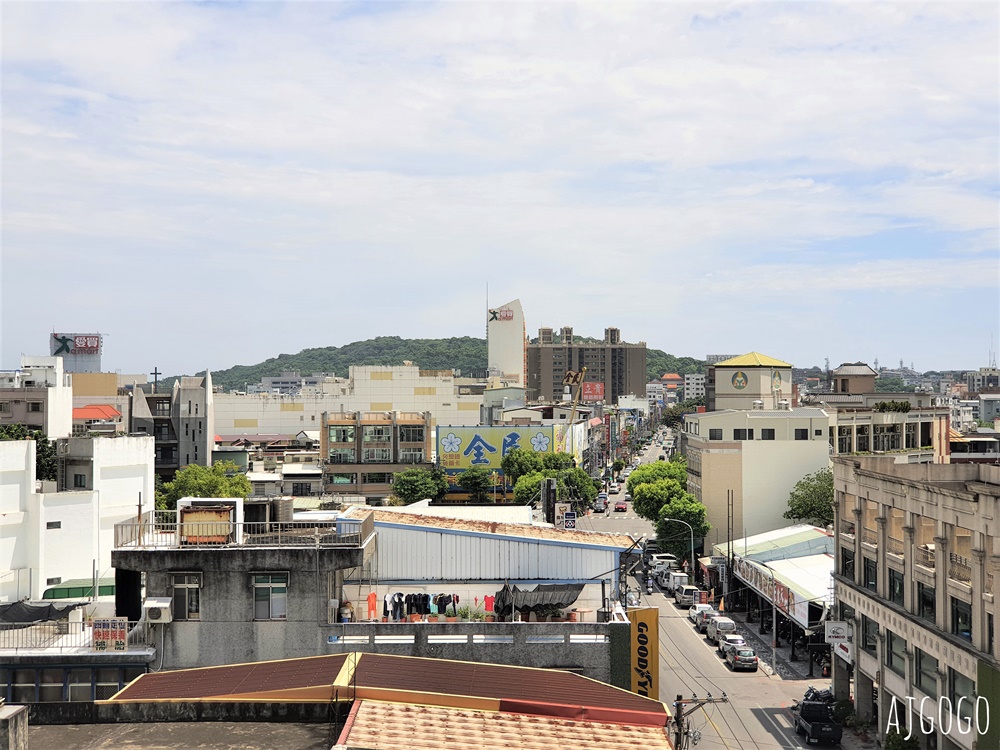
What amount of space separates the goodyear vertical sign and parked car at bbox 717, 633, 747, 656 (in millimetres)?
25705

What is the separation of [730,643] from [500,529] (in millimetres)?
25657

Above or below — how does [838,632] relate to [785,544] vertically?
below

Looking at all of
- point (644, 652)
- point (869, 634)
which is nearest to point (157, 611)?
point (644, 652)

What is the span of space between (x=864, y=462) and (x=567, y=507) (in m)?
74.1

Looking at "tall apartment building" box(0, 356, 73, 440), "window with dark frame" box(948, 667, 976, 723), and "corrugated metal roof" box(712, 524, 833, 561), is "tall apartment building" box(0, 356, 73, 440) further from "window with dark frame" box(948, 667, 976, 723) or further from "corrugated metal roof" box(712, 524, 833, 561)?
"window with dark frame" box(948, 667, 976, 723)

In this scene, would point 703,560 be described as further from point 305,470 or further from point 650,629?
point 305,470

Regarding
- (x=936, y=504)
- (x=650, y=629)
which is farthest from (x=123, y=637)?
(x=936, y=504)

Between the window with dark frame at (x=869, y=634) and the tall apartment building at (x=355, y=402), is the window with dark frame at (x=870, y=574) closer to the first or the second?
the window with dark frame at (x=869, y=634)

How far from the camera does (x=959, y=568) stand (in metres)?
35.7

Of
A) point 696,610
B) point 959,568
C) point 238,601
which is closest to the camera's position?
point 238,601

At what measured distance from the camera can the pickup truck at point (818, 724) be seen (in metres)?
41.3

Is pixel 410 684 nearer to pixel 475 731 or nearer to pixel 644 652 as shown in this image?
pixel 475 731

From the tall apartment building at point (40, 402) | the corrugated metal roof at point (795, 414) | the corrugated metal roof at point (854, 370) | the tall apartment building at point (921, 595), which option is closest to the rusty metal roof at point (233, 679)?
the tall apartment building at point (921, 595)

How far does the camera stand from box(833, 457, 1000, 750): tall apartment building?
33.2m
